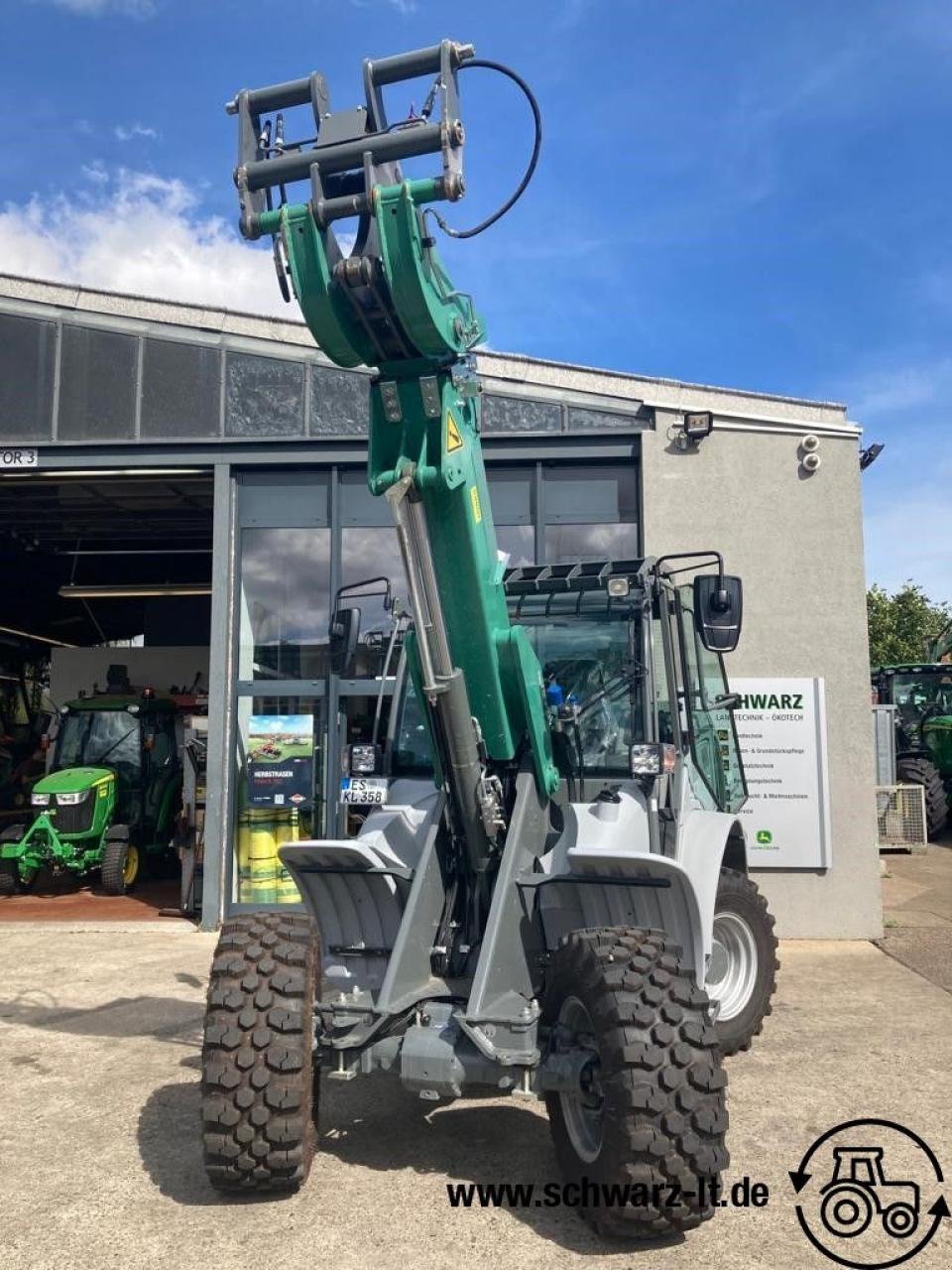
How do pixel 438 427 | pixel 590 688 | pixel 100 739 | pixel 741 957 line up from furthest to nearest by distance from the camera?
1. pixel 100 739
2. pixel 741 957
3. pixel 590 688
4. pixel 438 427

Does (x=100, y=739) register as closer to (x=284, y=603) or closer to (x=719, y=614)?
(x=284, y=603)

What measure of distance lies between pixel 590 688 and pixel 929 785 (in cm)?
1285

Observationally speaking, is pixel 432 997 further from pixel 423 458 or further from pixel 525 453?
pixel 525 453

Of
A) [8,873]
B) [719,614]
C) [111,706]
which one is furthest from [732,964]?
[111,706]

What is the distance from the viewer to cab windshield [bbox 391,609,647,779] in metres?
5.41

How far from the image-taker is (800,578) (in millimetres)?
9578

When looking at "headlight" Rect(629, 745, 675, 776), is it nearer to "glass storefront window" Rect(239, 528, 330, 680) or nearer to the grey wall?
the grey wall

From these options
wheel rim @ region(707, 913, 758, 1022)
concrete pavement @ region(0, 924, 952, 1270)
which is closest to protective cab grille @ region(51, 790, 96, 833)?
concrete pavement @ region(0, 924, 952, 1270)

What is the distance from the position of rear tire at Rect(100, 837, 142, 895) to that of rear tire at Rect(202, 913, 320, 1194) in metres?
9.26

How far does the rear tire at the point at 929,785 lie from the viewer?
16484 millimetres

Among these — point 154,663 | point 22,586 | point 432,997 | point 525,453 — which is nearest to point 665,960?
point 432,997

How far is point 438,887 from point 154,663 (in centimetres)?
1480

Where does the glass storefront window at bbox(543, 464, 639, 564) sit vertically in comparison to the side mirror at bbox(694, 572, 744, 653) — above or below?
above

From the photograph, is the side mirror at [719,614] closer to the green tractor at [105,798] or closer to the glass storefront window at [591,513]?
the glass storefront window at [591,513]
